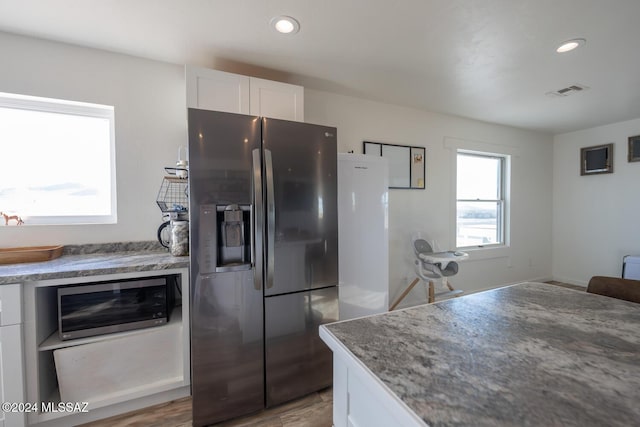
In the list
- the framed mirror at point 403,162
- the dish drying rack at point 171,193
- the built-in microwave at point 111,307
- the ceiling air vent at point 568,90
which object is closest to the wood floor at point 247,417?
the built-in microwave at point 111,307

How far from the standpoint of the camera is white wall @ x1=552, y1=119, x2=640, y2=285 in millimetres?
3412

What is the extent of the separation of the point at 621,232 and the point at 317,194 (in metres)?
4.65

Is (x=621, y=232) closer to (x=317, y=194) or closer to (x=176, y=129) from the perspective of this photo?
(x=317, y=194)

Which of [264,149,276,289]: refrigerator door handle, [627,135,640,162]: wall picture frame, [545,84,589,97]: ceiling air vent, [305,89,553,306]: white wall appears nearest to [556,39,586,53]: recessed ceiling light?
[545,84,589,97]: ceiling air vent

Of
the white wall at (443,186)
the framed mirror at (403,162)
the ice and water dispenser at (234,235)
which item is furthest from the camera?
the framed mirror at (403,162)

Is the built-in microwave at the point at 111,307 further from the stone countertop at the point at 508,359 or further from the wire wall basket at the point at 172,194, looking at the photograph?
the stone countertop at the point at 508,359

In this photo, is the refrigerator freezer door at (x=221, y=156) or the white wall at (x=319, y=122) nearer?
the refrigerator freezer door at (x=221, y=156)

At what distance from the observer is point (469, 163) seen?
3.56m

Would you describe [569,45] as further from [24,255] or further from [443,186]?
[24,255]

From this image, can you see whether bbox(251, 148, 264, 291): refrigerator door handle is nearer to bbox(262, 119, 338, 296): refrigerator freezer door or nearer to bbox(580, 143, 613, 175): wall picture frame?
bbox(262, 119, 338, 296): refrigerator freezer door

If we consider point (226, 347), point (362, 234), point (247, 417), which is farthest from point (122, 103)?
point (247, 417)

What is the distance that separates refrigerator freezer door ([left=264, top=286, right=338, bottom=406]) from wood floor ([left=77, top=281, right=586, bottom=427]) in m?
0.07

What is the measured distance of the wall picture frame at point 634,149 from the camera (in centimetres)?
332

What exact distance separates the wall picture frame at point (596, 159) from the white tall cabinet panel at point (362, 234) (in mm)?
3868
